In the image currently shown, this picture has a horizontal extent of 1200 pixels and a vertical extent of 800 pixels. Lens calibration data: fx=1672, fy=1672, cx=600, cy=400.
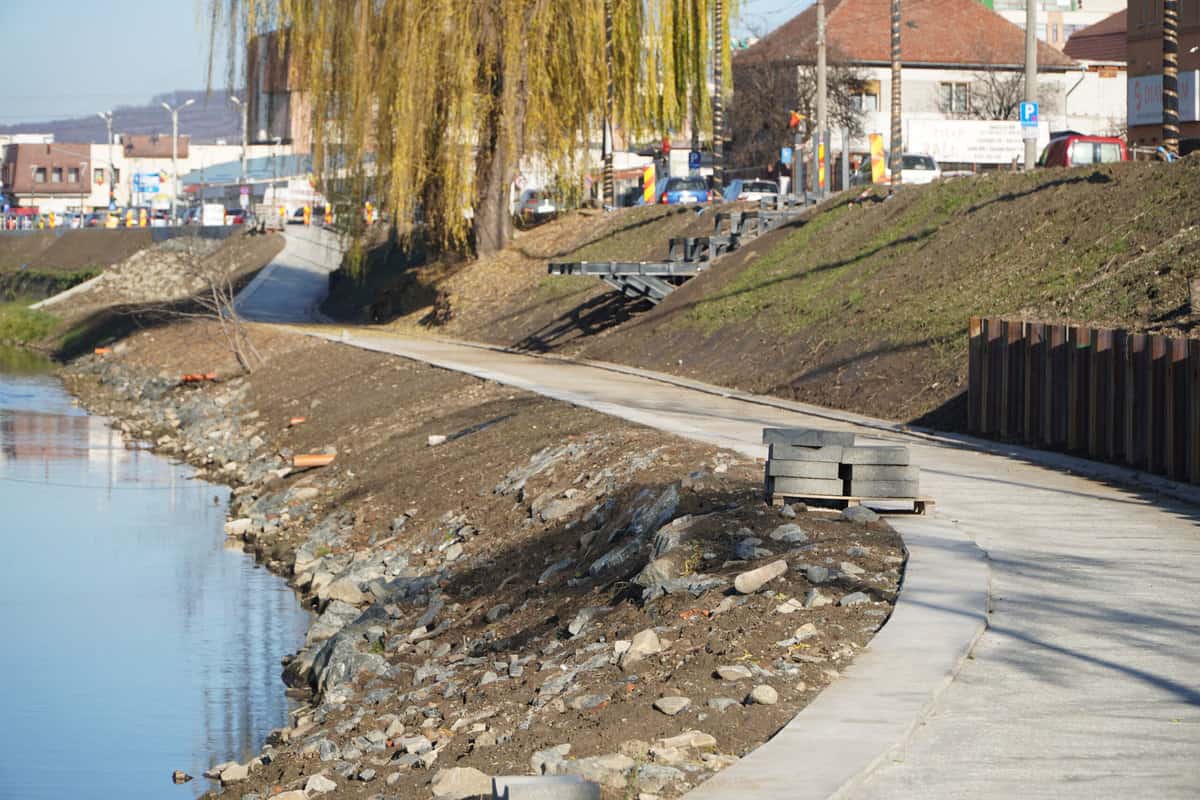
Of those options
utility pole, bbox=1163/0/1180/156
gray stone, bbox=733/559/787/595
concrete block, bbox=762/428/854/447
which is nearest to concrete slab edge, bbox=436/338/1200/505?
concrete block, bbox=762/428/854/447

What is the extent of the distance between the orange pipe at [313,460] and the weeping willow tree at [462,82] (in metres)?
13.2

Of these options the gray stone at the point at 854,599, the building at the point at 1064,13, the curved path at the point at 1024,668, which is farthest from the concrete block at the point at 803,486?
the building at the point at 1064,13

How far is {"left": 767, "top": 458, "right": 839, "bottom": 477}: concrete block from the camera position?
12883mm

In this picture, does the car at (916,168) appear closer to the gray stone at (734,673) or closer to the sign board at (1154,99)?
the sign board at (1154,99)

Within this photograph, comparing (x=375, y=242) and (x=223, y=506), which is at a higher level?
(x=375, y=242)

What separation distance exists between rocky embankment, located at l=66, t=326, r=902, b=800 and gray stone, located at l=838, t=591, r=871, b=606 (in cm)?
2

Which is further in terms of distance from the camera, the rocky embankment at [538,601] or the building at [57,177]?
the building at [57,177]

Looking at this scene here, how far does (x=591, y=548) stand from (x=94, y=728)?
4.65 metres

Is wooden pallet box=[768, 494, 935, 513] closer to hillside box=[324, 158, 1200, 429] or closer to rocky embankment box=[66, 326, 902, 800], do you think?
rocky embankment box=[66, 326, 902, 800]

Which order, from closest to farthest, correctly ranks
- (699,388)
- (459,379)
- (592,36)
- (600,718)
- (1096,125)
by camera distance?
(600,718)
(699,388)
(459,379)
(592,36)
(1096,125)

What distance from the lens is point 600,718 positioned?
29.4 ft

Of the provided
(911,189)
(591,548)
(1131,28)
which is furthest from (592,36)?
(1131,28)

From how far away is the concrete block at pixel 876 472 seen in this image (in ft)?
42.6

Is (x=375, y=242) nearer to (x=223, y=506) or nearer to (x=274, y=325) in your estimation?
(x=274, y=325)
